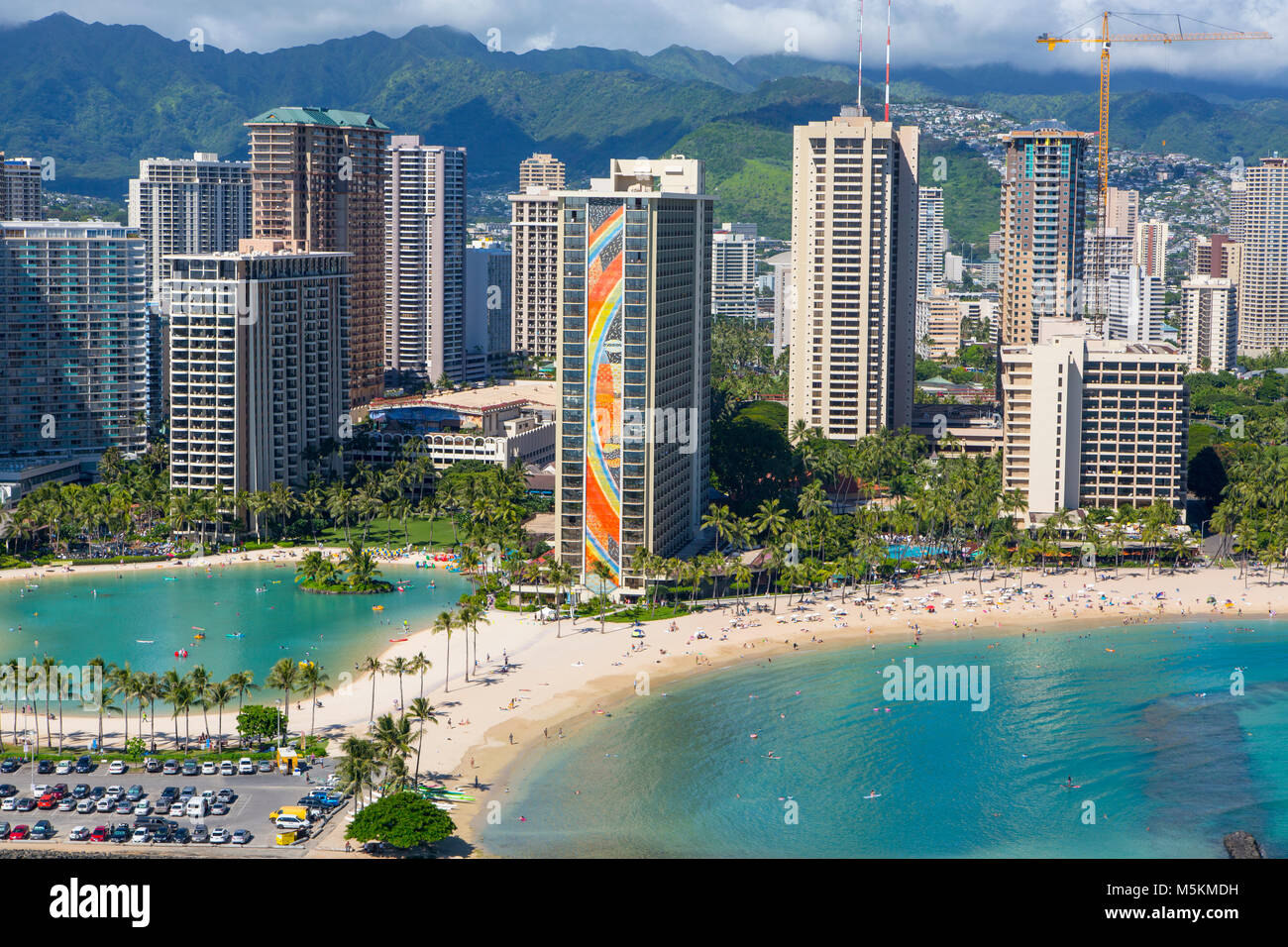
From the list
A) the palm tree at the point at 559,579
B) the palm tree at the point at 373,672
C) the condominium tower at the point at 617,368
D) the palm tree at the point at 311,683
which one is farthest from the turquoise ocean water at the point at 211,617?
the condominium tower at the point at 617,368

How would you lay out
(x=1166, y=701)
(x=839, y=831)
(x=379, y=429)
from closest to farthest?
(x=839, y=831) < (x=1166, y=701) < (x=379, y=429)

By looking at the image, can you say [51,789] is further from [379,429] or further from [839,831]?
[379,429]

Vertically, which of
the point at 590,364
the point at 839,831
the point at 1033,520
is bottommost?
the point at 839,831

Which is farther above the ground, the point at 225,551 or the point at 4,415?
the point at 4,415

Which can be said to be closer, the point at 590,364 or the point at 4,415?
the point at 590,364

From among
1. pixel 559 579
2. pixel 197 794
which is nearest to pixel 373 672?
pixel 197 794

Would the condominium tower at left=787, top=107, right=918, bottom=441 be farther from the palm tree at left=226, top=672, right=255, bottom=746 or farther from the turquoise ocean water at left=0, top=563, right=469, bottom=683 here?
the palm tree at left=226, top=672, right=255, bottom=746
